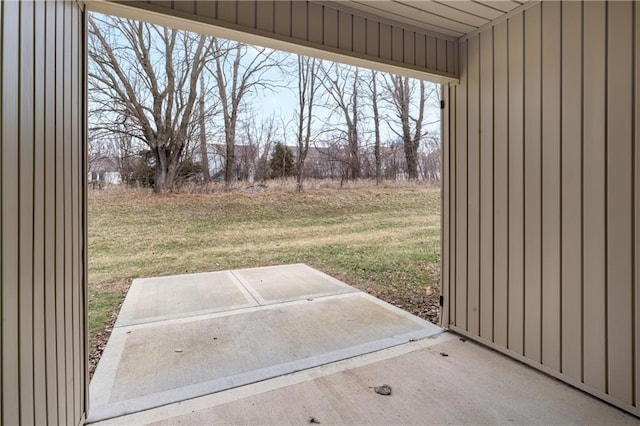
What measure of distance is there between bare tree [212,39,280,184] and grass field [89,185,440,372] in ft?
4.32

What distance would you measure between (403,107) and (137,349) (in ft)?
29.6

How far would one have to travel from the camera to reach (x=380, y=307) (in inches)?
138

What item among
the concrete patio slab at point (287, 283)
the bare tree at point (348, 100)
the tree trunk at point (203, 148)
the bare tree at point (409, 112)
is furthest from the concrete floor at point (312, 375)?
the bare tree at point (409, 112)

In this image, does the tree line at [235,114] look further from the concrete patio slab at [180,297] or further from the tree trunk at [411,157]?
the concrete patio slab at [180,297]

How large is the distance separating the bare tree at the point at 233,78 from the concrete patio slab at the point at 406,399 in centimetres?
647

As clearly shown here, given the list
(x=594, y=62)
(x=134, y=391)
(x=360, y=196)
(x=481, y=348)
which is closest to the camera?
(x=594, y=62)

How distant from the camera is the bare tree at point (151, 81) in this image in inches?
272

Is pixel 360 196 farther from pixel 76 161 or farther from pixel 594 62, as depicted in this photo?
pixel 76 161

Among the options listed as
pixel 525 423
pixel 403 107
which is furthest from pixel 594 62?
pixel 403 107

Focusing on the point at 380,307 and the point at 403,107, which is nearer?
the point at 380,307

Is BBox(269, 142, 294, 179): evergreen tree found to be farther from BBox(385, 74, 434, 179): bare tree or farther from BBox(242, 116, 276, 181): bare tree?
BBox(385, 74, 434, 179): bare tree

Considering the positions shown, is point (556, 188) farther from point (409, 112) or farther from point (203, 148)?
point (409, 112)

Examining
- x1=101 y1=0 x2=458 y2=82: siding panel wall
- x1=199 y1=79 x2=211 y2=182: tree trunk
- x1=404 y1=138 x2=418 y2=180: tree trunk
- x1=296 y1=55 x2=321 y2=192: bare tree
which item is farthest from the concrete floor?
x1=404 y1=138 x2=418 y2=180: tree trunk

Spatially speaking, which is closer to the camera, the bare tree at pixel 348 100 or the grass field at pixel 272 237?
the grass field at pixel 272 237
